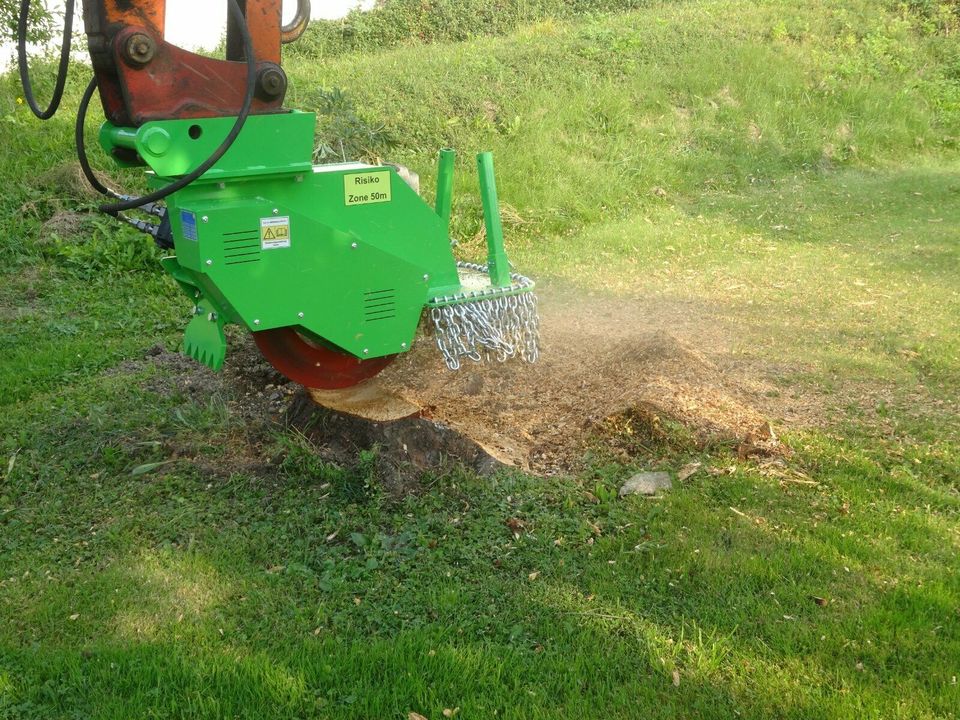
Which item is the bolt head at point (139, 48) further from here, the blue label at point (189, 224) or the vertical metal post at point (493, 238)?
the vertical metal post at point (493, 238)

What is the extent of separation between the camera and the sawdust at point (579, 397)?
158 inches

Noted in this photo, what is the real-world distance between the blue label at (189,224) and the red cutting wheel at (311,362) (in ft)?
1.86

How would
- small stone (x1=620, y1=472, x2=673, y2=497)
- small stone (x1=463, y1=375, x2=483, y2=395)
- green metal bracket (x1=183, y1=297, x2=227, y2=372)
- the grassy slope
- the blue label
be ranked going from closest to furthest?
the grassy slope < the blue label < green metal bracket (x1=183, y1=297, x2=227, y2=372) < small stone (x1=620, y1=472, x2=673, y2=497) < small stone (x1=463, y1=375, x2=483, y2=395)

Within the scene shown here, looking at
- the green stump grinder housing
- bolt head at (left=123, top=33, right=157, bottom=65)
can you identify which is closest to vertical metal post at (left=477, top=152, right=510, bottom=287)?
the green stump grinder housing

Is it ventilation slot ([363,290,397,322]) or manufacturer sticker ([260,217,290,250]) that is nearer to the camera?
manufacturer sticker ([260,217,290,250])

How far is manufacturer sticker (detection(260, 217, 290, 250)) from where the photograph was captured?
3299 mm

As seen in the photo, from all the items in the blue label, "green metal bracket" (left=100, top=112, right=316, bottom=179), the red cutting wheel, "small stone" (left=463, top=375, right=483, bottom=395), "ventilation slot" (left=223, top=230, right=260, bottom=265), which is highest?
"green metal bracket" (left=100, top=112, right=316, bottom=179)

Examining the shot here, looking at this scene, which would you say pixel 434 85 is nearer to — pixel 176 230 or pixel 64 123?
pixel 64 123

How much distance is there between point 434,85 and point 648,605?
6644mm

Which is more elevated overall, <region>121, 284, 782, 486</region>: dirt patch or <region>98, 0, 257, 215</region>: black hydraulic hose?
<region>98, 0, 257, 215</region>: black hydraulic hose

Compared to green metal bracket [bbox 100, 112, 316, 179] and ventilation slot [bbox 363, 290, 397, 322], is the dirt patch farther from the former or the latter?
green metal bracket [bbox 100, 112, 316, 179]

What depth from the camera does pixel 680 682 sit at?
271cm

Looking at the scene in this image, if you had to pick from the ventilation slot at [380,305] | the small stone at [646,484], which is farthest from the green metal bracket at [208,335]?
the small stone at [646,484]

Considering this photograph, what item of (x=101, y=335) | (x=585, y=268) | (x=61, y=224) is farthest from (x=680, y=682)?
(x=61, y=224)
